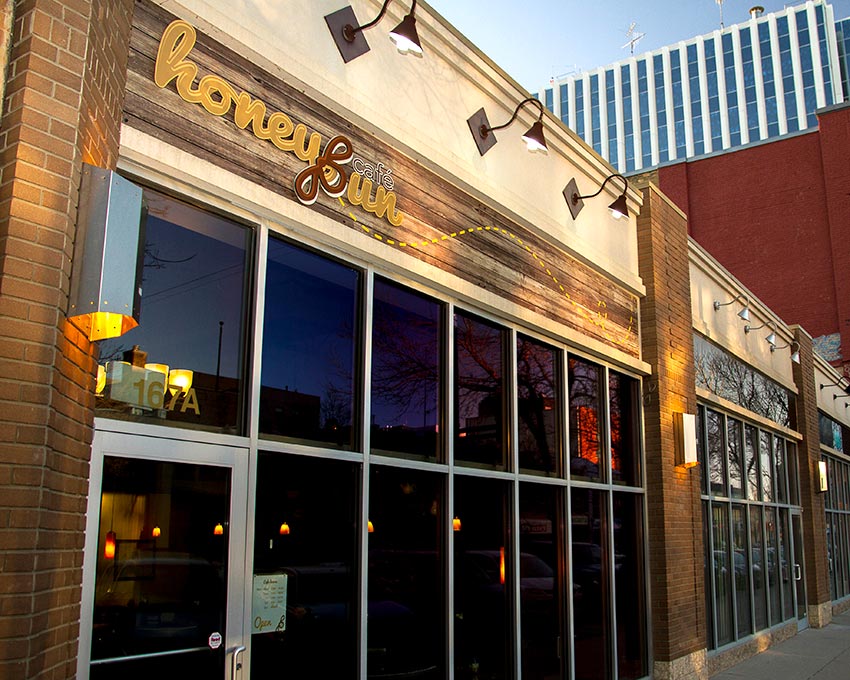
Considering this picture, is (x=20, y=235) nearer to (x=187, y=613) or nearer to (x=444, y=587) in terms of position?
(x=187, y=613)

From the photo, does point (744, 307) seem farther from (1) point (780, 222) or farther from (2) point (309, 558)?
(1) point (780, 222)

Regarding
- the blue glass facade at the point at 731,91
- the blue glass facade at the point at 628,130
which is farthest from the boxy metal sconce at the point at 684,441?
the blue glass facade at the point at 628,130

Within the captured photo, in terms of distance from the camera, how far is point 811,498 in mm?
17266

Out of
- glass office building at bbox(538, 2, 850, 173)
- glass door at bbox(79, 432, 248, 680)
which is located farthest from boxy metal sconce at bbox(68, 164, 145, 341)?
glass office building at bbox(538, 2, 850, 173)

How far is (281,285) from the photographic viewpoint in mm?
5484

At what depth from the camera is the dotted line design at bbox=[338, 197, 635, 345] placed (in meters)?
6.34

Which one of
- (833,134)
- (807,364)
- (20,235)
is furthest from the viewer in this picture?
(833,134)

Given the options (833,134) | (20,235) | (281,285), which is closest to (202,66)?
(281,285)

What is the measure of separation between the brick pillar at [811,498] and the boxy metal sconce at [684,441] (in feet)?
26.6

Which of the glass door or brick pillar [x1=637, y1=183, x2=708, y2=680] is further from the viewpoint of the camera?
brick pillar [x1=637, y1=183, x2=708, y2=680]

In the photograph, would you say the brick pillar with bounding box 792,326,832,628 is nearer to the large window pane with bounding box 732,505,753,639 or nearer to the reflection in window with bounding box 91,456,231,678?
the large window pane with bounding box 732,505,753,639

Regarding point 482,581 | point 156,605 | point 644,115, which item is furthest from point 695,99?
point 156,605

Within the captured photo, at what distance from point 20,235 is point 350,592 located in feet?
10.7

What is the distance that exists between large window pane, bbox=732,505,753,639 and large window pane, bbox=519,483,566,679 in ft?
19.3
